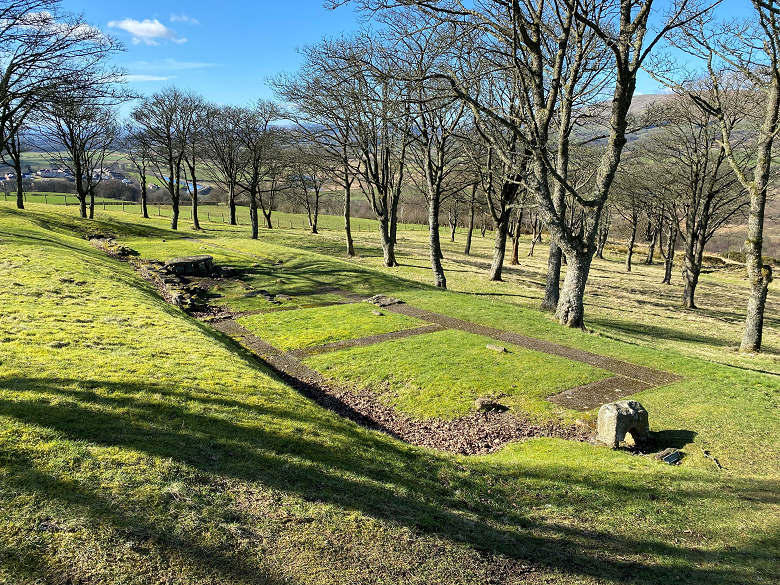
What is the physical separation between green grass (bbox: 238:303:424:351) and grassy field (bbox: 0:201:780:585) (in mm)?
2952

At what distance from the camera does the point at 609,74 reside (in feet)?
62.8

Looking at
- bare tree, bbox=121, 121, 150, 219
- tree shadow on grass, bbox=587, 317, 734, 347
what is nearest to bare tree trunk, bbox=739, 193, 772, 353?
tree shadow on grass, bbox=587, 317, 734, 347

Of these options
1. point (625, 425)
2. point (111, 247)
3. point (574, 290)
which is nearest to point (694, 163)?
point (574, 290)

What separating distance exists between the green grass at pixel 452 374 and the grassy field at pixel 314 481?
11 centimetres

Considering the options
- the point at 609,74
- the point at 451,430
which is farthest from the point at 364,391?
the point at 609,74

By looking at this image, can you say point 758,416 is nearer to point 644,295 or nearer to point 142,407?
point 142,407

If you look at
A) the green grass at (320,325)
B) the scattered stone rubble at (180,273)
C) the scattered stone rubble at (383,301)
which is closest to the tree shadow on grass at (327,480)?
A: the green grass at (320,325)

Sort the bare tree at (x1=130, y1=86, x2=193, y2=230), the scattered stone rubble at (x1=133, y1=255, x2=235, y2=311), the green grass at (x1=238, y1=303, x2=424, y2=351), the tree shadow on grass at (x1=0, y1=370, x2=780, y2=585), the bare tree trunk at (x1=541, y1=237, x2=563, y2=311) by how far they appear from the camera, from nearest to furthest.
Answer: the tree shadow on grass at (x1=0, y1=370, x2=780, y2=585)
the green grass at (x1=238, y1=303, x2=424, y2=351)
the scattered stone rubble at (x1=133, y1=255, x2=235, y2=311)
the bare tree trunk at (x1=541, y1=237, x2=563, y2=311)
the bare tree at (x1=130, y1=86, x2=193, y2=230)

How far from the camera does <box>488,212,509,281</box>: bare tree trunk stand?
27830 millimetres

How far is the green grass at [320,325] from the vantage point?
14859mm

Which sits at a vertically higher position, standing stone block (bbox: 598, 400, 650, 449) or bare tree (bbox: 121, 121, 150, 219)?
bare tree (bbox: 121, 121, 150, 219)

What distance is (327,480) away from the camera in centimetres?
585

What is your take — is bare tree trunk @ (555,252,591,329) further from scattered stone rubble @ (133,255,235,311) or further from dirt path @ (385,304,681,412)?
scattered stone rubble @ (133,255,235,311)

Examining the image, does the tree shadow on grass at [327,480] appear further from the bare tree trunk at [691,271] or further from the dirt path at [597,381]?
the bare tree trunk at [691,271]
